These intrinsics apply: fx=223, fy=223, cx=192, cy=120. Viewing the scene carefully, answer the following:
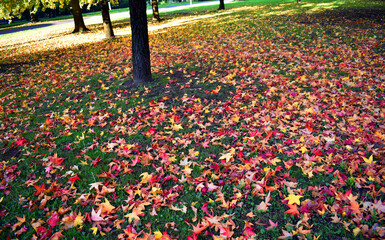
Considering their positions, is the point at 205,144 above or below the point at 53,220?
above

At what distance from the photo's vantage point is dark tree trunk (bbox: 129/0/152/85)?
5.88m

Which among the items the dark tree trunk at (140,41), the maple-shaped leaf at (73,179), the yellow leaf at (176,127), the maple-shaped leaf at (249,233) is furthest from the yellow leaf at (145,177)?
the dark tree trunk at (140,41)

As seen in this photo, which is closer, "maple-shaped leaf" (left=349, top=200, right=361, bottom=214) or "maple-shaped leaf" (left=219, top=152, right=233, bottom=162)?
"maple-shaped leaf" (left=349, top=200, right=361, bottom=214)

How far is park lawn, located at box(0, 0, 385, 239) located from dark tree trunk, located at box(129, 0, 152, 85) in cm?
47

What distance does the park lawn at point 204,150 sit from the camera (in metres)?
2.75

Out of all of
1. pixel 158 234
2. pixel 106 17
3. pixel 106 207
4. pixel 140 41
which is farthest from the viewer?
pixel 106 17

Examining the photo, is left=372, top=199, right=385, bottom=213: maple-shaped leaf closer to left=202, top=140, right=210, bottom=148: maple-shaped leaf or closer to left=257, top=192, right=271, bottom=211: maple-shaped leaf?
left=257, top=192, right=271, bottom=211: maple-shaped leaf

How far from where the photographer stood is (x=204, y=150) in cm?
396

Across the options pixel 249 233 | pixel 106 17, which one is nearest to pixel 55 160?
pixel 249 233

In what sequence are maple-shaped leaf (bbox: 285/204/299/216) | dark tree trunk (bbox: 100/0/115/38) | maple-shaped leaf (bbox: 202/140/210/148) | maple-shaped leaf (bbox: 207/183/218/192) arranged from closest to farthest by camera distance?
maple-shaped leaf (bbox: 285/204/299/216), maple-shaped leaf (bbox: 207/183/218/192), maple-shaped leaf (bbox: 202/140/210/148), dark tree trunk (bbox: 100/0/115/38)

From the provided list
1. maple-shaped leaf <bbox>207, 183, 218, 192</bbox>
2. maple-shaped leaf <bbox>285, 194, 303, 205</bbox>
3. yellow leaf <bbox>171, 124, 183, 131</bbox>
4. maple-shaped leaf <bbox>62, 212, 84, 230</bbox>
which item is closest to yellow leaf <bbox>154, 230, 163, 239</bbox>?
maple-shaped leaf <bbox>207, 183, 218, 192</bbox>

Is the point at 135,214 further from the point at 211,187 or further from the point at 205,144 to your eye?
the point at 205,144

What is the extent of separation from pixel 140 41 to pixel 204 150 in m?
3.89

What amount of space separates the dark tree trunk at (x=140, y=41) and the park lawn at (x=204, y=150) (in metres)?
0.47
